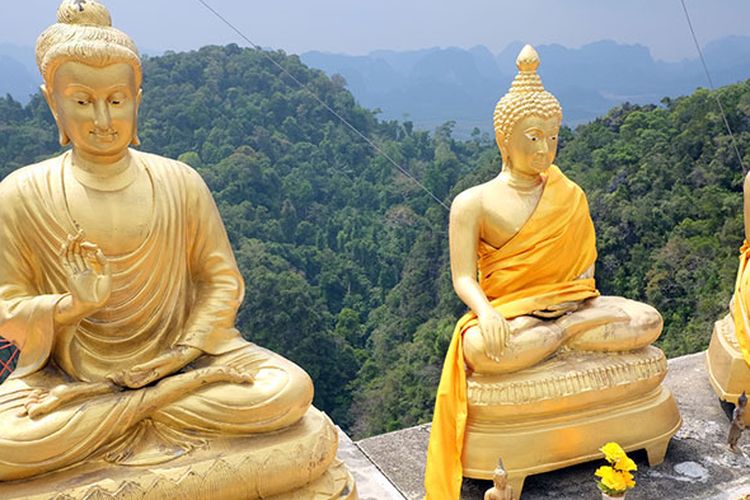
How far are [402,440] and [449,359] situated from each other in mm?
1056

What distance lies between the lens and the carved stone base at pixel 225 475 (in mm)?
3592

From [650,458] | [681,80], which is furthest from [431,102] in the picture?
[650,458]

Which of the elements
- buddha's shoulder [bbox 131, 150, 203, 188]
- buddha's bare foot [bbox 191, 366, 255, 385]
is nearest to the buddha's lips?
buddha's shoulder [bbox 131, 150, 203, 188]

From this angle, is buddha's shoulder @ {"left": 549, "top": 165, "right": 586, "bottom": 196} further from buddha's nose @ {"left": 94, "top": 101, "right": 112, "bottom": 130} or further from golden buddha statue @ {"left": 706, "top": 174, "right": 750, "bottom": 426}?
buddha's nose @ {"left": 94, "top": 101, "right": 112, "bottom": 130}

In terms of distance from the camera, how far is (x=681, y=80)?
85875 mm

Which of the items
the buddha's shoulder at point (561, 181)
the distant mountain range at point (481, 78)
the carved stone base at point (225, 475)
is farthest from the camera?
the distant mountain range at point (481, 78)

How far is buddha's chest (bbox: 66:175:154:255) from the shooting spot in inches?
155

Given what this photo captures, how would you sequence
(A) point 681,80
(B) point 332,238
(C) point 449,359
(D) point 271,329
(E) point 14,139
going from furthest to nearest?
(A) point 681,80
(B) point 332,238
(E) point 14,139
(D) point 271,329
(C) point 449,359

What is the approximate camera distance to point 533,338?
14.6 ft

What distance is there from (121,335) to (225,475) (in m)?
0.84

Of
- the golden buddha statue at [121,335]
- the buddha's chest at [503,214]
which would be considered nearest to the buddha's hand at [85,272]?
the golden buddha statue at [121,335]

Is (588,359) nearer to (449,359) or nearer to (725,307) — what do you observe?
(449,359)

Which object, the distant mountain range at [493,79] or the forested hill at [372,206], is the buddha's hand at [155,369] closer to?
the forested hill at [372,206]

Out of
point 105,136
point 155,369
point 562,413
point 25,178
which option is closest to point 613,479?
point 562,413
